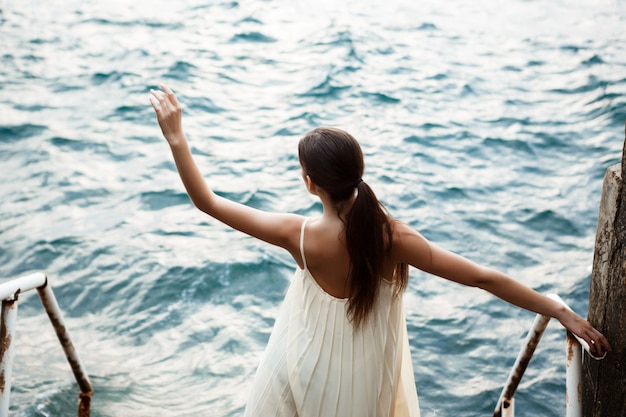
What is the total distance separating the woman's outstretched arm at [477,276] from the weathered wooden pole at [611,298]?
0.06 meters

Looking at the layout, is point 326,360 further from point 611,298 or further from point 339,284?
point 611,298

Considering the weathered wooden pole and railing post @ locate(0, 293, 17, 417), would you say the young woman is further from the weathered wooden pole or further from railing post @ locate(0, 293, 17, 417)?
railing post @ locate(0, 293, 17, 417)

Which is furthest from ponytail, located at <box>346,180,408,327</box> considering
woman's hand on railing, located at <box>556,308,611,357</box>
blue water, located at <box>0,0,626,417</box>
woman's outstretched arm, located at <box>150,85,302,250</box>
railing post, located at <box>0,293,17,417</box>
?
blue water, located at <box>0,0,626,417</box>

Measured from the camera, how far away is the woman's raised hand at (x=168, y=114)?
100 inches

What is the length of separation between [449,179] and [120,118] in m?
4.01

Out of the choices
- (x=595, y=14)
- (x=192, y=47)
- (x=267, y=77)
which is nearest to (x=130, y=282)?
(x=267, y=77)

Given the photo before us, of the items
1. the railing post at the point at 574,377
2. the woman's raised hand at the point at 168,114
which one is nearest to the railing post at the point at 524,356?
the railing post at the point at 574,377

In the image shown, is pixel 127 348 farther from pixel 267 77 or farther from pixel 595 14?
pixel 595 14

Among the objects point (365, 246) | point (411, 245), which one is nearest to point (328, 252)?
point (365, 246)

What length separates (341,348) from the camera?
2.74 metres

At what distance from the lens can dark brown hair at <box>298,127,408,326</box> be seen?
8.19 ft

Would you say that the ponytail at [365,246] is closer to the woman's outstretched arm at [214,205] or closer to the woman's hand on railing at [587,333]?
the woman's outstretched arm at [214,205]

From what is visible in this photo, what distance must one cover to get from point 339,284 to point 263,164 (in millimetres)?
6004

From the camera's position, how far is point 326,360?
2.74 m
